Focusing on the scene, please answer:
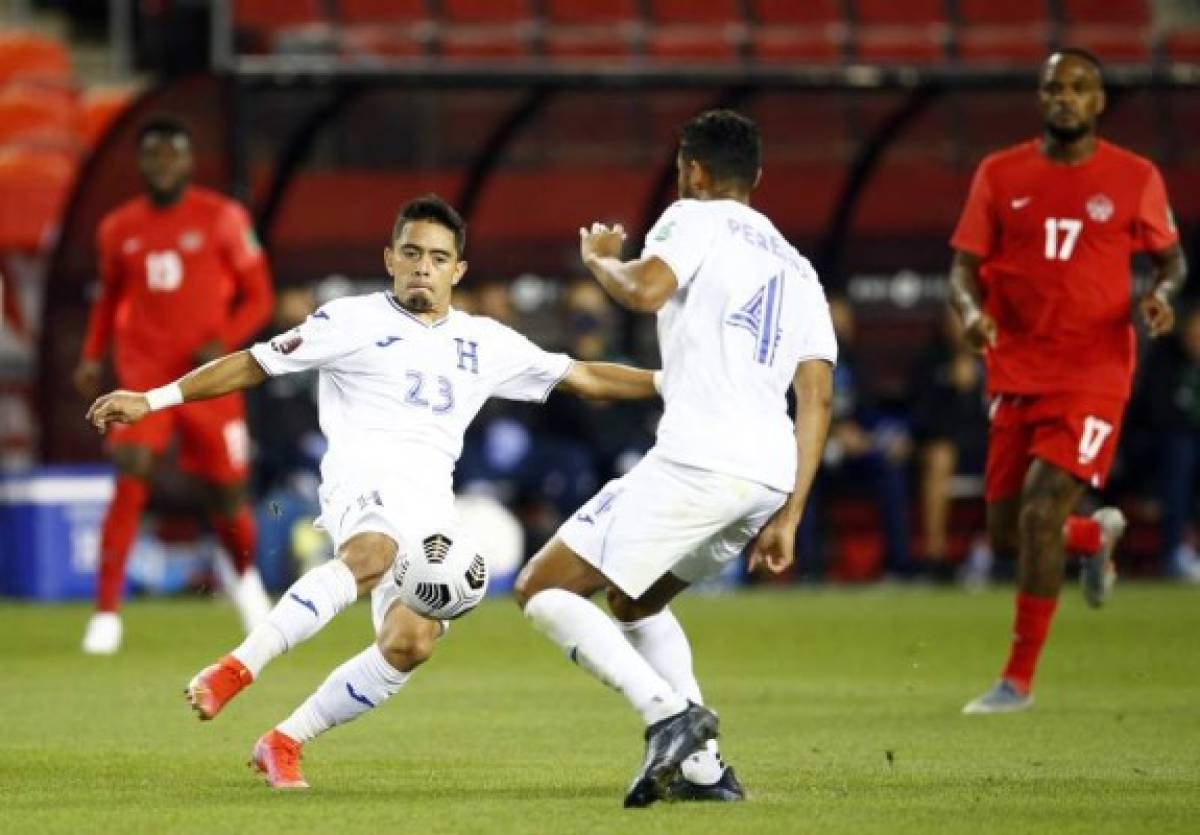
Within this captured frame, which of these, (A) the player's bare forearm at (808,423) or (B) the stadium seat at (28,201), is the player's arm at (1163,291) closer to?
(A) the player's bare forearm at (808,423)

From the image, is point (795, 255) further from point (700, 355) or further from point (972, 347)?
point (972, 347)

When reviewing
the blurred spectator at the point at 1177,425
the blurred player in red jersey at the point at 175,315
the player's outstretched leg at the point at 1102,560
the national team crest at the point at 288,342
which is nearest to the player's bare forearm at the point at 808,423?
the national team crest at the point at 288,342

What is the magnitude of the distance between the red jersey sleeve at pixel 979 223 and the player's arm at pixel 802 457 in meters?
2.98

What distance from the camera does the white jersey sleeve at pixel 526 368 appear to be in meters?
8.74

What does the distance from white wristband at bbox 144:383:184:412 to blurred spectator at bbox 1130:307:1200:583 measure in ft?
42.1

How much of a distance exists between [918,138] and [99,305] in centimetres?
718

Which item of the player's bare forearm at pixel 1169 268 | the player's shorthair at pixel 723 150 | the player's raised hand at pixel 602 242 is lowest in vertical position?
the player's bare forearm at pixel 1169 268

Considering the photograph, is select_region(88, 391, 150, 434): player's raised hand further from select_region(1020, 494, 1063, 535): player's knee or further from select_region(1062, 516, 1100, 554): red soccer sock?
select_region(1062, 516, 1100, 554): red soccer sock

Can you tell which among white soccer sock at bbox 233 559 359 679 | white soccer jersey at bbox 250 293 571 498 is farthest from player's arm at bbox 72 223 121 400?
white soccer sock at bbox 233 559 359 679

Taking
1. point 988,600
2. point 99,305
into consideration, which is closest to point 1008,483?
point 99,305

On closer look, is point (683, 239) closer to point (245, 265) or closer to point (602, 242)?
point (602, 242)

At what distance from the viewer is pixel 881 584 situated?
830 inches

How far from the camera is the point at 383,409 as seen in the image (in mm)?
8633

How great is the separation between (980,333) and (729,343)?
271 cm
